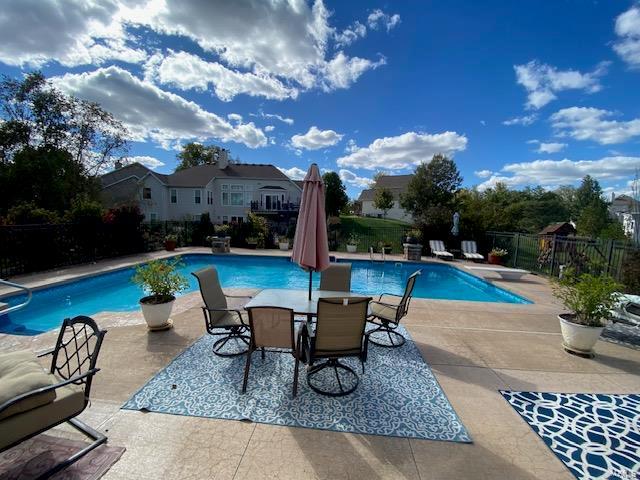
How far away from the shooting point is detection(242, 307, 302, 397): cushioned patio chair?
2.78 m

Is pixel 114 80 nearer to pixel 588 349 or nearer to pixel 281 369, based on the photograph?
pixel 281 369

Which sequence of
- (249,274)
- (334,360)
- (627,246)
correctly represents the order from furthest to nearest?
(249,274), (627,246), (334,360)

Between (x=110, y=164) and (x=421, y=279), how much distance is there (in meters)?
25.3

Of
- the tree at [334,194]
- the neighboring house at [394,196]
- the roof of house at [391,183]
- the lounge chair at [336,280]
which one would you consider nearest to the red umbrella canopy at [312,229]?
the lounge chair at [336,280]

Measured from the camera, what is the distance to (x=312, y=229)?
3.72 meters

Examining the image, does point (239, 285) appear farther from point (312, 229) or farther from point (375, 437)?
point (375, 437)

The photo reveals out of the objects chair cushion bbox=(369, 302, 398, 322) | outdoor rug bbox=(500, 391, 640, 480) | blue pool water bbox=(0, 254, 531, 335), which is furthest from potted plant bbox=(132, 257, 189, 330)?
outdoor rug bbox=(500, 391, 640, 480)

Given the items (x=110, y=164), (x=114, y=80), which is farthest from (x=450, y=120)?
(x=110, y=164)

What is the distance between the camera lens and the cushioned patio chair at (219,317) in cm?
357

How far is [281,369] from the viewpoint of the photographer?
10.8 feet

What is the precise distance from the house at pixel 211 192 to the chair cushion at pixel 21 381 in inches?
890

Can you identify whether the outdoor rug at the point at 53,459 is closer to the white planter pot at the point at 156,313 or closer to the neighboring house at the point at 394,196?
the white planter pot at the point at 156,313

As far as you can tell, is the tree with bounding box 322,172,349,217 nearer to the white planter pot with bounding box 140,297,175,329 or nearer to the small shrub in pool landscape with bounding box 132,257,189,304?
the small shrub in pool landscape with bounding box 132,257,189,304

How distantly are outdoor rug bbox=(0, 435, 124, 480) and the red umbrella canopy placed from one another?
2.52 meters
